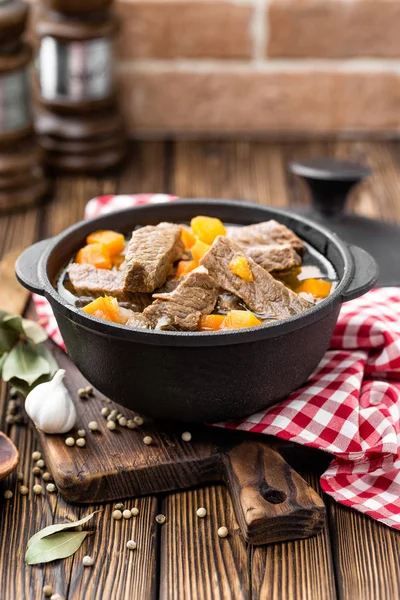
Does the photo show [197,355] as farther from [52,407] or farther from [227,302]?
[52,407]

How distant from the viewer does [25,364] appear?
2.24 metres

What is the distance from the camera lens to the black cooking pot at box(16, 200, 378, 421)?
1.79 metres

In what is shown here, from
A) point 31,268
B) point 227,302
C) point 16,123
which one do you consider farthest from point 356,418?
point 16,123

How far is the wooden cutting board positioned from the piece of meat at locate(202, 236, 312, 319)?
308 mm

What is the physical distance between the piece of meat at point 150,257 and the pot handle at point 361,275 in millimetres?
417

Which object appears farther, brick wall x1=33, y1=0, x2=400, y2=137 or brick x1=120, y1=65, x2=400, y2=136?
brick x1=120, y1=65, x2=400, y2=136

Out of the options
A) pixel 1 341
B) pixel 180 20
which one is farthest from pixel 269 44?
pixel 1 341

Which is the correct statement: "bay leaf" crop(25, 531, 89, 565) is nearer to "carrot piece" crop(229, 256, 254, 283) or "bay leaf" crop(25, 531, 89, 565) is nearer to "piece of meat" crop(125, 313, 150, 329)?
"piece of meat" crop(125, 313, 150, 329)

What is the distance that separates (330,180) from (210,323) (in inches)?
35.2

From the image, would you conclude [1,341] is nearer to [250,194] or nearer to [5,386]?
[5,386]

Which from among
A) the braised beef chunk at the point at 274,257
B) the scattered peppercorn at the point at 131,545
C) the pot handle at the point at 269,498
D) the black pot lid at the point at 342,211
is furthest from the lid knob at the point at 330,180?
the scattered peppercorn at the point at 131,545

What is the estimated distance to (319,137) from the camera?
4.00 meters

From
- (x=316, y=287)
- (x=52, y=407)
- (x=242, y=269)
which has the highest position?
(x=242, y=269)

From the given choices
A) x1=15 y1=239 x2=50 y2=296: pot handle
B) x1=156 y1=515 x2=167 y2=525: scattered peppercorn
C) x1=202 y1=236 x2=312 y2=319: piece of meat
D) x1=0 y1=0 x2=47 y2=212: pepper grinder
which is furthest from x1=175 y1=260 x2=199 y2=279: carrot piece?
x1=0 y1=0 x2=47 y2=212: pepper grinder
